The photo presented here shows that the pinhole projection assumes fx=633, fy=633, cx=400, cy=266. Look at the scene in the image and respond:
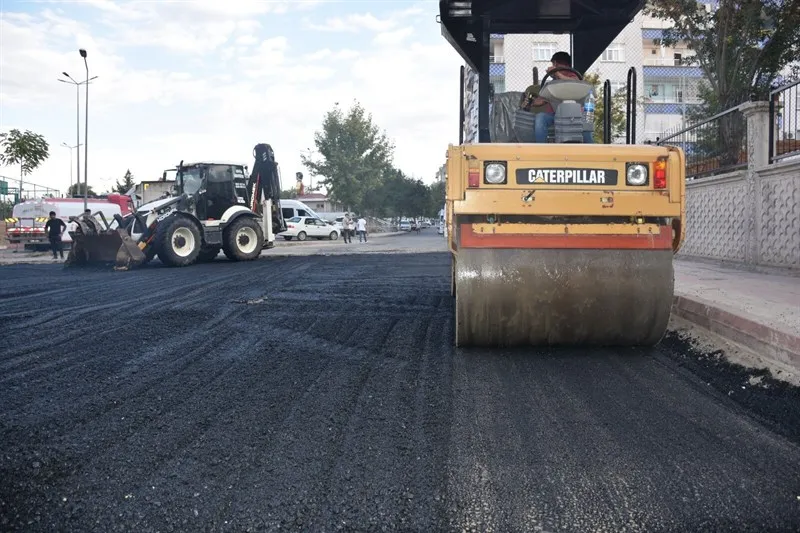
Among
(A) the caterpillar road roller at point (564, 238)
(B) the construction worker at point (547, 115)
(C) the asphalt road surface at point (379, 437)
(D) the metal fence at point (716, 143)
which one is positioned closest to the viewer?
(C) the asphalt road surface at point (379, 437)

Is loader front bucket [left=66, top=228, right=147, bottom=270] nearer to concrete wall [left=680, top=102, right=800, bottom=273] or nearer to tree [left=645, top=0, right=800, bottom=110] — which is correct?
concrete wall [left=680, top=102, right=800, bottom=273]

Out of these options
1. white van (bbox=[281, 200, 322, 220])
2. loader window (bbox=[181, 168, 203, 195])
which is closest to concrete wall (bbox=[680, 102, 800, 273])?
loader window (bbox=[181, 168, 203, 195])

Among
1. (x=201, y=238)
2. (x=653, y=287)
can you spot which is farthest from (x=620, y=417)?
(x=201, y=238)

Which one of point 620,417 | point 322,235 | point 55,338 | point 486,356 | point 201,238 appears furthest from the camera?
point 322,235

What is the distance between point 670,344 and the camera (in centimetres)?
573

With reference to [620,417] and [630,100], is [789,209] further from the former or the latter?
[620,417]

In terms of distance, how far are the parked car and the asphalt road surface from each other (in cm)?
3273

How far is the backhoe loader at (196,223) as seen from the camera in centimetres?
1566

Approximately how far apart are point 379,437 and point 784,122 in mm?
9828

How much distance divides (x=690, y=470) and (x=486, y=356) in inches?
90.8

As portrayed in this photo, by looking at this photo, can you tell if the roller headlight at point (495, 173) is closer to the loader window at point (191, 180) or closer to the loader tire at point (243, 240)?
the loader tire at point (243, 240)

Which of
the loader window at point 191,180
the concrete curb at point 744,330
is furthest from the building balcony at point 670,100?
the concrete curb at point 744,330

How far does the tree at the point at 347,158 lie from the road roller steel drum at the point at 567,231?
157 ft

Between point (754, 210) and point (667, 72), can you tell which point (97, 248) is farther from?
point (667, 72)
